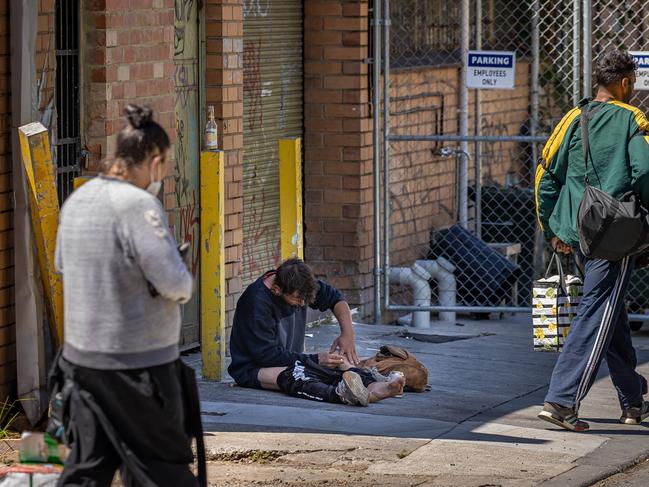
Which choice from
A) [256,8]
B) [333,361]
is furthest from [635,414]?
[256,8]

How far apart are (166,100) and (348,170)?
2.64 meters

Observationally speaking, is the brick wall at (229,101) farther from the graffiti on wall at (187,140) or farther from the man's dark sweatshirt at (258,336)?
the man's dark sweatshirt at (258,336)

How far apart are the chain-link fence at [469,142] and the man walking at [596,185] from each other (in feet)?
8.40

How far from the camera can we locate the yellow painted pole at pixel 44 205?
6.93m

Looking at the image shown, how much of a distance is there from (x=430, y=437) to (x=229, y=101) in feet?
10.4

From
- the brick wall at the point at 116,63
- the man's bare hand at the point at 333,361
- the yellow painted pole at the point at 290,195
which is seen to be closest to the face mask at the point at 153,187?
the brick wall at the point at 116,63

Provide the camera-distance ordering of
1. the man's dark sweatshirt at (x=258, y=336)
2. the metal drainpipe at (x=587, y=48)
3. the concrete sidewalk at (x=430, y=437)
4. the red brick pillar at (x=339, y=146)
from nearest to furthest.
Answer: the concrete sidewalk at (x=430, y=437), the man's dark sweatshirt at (x=258, y=336), the metal drainpipe at (x=587, y=48), the red brick pillar at (x=339, y=146)

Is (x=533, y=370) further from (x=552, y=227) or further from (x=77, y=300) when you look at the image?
(x=77, y=300)

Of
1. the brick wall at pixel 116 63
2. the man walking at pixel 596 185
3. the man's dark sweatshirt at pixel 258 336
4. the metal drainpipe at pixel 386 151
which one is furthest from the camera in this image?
the metal drainpipe at pixel 386 151

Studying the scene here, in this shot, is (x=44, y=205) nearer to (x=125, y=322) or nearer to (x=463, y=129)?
(x=125, y=322)

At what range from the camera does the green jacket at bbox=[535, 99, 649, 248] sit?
740cm

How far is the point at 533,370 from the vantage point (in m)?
9.52

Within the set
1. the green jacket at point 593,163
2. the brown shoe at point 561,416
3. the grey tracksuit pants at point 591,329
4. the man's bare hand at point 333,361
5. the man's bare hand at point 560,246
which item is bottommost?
the brown shoe at point 561,416

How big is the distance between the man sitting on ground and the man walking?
46.0 inches
